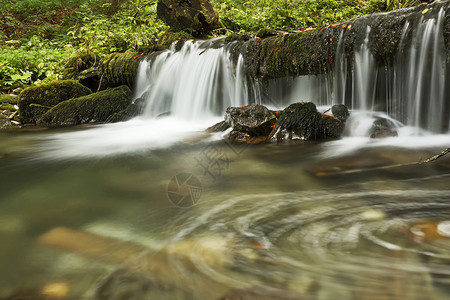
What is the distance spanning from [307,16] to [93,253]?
10.6 m

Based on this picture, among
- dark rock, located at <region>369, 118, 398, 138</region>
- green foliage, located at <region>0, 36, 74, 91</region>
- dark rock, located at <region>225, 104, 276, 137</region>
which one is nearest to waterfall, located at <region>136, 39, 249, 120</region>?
dark rock, located at <region>225, 104, 276, 137</region>

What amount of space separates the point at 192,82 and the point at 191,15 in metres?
3.39

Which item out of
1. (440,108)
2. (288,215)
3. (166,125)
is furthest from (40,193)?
(440,108)

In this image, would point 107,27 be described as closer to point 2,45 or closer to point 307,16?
point 2,45

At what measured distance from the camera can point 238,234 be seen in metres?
1.88

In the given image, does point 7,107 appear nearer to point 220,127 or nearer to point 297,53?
point 220,127

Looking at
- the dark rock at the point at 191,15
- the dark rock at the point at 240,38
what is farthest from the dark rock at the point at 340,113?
the dark rock at the point at 191,15

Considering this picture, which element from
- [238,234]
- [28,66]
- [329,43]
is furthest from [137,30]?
[238,234]

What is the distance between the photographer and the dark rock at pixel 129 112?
827 cm

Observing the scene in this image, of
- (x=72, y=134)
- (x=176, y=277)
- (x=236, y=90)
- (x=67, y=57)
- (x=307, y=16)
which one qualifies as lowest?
(x=176, y=277)

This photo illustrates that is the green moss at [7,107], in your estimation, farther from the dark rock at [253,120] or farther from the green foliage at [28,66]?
the dark rock at [253,120]

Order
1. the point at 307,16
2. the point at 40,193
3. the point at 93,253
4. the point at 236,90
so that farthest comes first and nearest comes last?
the point at 307,16
the point at 236,90
the point at 40,193
the point at 93,253

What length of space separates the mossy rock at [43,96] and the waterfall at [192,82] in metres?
1.90

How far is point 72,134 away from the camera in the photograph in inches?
253
